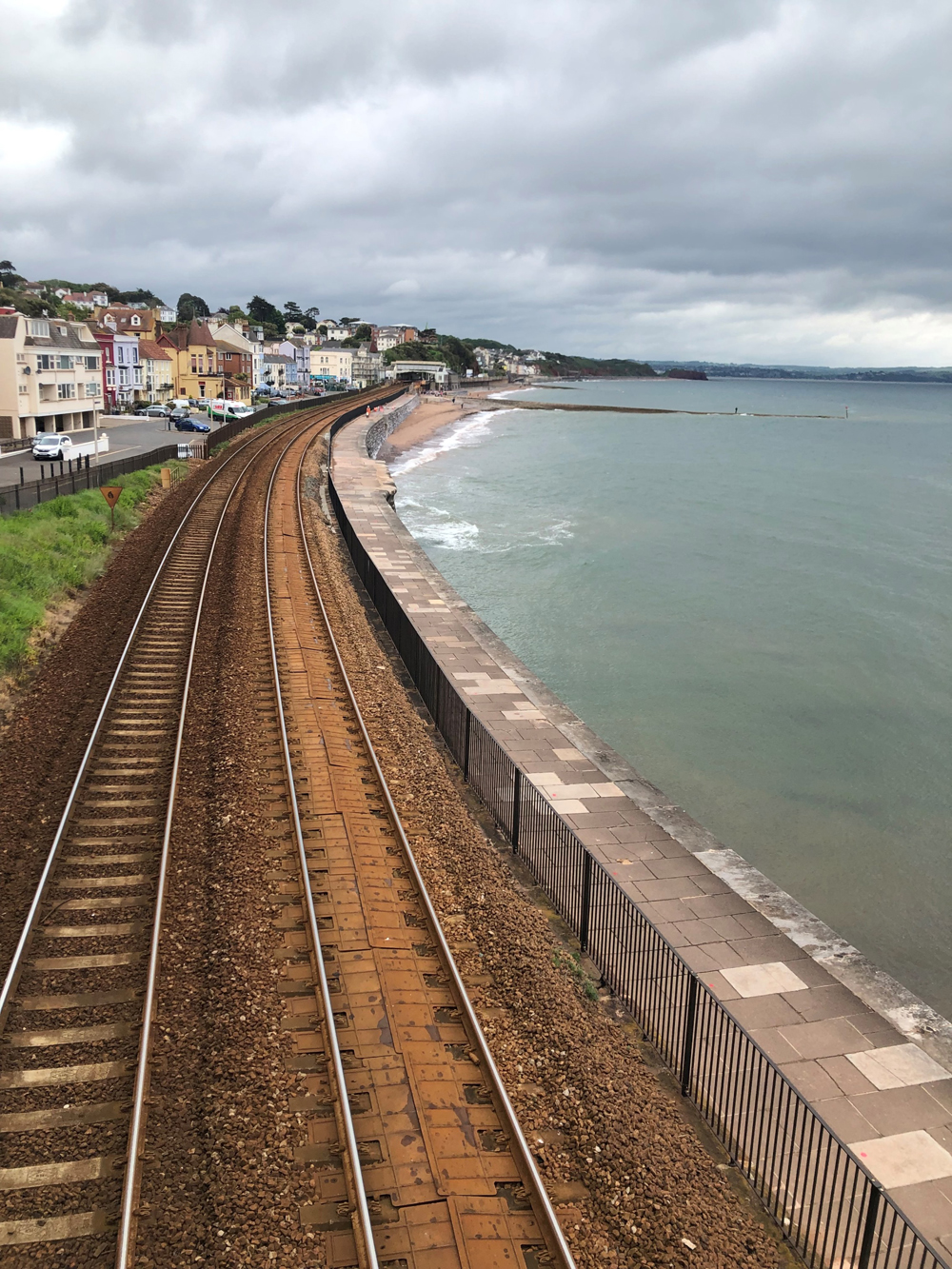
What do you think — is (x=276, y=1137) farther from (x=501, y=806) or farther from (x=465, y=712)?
(x=465, y=712)

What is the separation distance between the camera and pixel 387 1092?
23.7 ft

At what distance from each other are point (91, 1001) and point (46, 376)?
5955 centimetres

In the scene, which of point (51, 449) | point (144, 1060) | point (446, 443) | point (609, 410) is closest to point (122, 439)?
point (51, 449)

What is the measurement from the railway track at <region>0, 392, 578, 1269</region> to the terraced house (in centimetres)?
5018

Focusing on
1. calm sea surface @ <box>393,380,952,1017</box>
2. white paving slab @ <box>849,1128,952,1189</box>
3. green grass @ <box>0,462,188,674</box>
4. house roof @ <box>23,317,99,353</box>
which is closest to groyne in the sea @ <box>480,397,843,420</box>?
house roof @ <box>23,317,99,353</box>

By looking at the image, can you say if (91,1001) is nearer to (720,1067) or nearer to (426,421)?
(720,1067)

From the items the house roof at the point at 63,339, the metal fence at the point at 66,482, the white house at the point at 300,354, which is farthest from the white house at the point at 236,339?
the metal fence at the point at 66,482

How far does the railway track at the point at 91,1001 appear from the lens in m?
6.14

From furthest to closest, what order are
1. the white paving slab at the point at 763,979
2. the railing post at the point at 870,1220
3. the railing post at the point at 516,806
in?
1. the railing post at the point at 516,806
2. the white paving slab at the point at 763,979
3. the railing post at the point at 870,1220

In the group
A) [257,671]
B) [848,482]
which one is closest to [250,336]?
[848,482]

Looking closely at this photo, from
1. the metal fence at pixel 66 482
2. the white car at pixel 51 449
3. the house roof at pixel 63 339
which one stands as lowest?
the metal fence at pixel 66 482

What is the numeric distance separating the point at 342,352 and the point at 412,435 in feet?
341

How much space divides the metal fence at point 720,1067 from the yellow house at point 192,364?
99.0m

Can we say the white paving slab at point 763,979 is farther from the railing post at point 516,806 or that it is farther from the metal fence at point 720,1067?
the railing post at point 516,806
